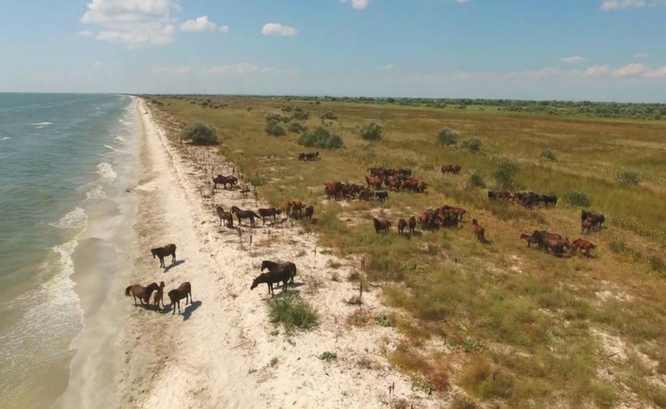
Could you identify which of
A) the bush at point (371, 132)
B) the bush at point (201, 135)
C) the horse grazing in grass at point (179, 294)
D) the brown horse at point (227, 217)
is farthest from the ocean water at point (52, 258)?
the bush at point (371, 132)

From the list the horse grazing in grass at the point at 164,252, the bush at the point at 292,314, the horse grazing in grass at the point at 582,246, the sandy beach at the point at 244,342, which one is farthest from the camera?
the horse grazing in grass at the point at 582,246

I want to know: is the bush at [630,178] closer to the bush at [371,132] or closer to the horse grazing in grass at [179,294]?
the bush at [371,132]

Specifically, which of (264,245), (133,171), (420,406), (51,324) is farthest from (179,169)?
(420,406)

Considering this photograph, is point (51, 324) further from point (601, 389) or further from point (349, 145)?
point (349, 145)

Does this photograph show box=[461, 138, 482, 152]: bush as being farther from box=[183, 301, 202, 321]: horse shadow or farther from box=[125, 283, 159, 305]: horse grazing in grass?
box=[125, 283, 159, 305]: horse grazing in grass

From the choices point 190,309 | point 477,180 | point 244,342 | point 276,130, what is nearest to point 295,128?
point 276,130
